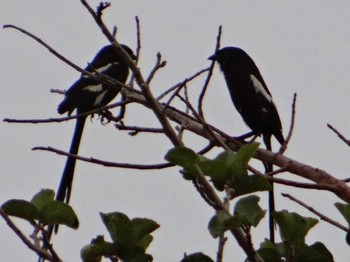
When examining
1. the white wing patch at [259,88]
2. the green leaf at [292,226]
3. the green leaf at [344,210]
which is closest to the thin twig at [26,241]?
the green leaf at [292,226]

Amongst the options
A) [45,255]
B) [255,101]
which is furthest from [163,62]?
[255,101]

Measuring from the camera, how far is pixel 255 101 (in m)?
4.84

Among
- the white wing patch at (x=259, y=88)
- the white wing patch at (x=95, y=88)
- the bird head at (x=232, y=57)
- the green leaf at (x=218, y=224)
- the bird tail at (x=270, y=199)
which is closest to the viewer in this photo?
the green leaf at (x=218, y=224)

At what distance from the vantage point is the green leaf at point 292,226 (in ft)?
5.51

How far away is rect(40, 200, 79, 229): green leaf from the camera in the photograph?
5.78 feet

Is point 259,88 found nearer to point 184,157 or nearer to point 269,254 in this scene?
point 184,157

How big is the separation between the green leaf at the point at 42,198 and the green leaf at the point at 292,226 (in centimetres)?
52

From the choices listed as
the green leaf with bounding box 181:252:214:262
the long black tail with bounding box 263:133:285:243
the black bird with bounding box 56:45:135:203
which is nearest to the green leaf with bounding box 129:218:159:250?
the green leaf with bounding box 181:252:214:262

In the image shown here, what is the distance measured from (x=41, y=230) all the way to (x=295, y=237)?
56cm

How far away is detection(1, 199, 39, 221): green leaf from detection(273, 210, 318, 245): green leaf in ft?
1.78

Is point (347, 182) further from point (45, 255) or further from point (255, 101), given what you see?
point (255, 101)

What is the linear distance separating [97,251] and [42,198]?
0.21m

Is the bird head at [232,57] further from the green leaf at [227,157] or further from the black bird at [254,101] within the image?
the green leaf at [227,157]

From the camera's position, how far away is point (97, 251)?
1668mm
